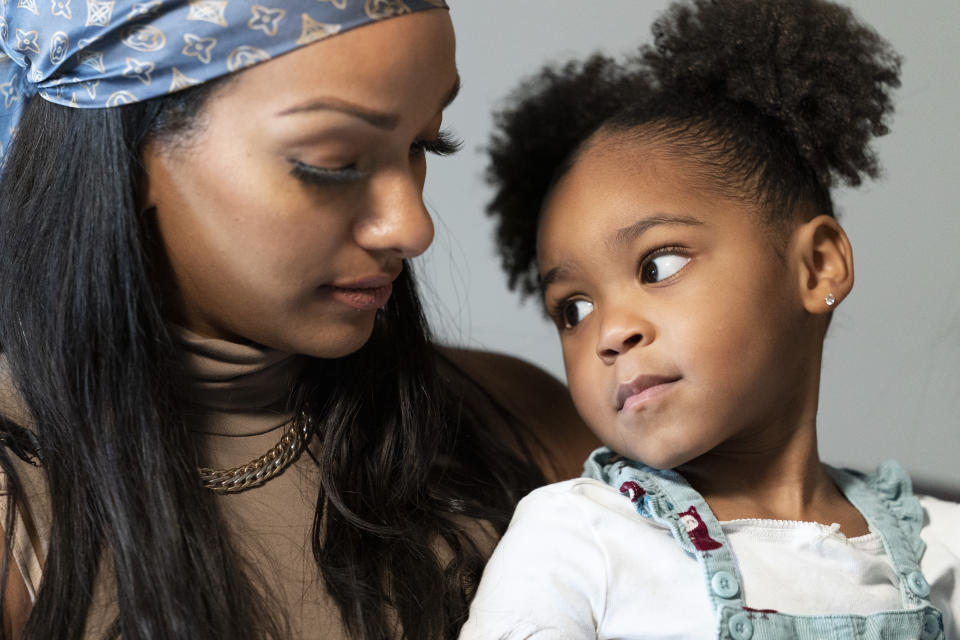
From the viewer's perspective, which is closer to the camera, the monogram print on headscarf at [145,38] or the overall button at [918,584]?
the monogram print on headscarf at [145,38]

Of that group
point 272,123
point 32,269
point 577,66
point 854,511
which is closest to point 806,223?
point 854,511

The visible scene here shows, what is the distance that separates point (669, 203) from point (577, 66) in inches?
19.9

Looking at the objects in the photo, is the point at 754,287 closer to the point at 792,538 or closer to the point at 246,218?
the point at 792,538

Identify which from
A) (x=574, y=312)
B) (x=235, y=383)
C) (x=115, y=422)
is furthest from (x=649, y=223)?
(x=115, y=422)

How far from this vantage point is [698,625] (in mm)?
1278

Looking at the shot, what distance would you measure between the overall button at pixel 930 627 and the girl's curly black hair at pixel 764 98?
52 centimetres

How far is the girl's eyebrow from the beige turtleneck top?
0.45 meters

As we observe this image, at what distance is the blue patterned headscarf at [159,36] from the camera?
1.16 metres

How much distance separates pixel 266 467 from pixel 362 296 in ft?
0.93

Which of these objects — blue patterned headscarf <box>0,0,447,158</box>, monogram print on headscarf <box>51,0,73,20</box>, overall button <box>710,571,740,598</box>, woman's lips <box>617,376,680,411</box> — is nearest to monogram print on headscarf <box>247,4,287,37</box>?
blue patterned headscarf <box>0,0,447,158</box>

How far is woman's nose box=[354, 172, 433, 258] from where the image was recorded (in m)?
1.22

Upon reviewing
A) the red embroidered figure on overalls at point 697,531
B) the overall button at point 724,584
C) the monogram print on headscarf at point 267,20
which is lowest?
the overall button at point 724,584

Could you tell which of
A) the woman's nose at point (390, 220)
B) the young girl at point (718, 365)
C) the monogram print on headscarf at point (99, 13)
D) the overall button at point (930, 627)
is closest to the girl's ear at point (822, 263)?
the young girl at point (718, 365)

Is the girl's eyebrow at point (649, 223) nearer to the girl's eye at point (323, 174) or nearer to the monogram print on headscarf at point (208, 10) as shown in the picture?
the girl's eye at point (323, 174)
